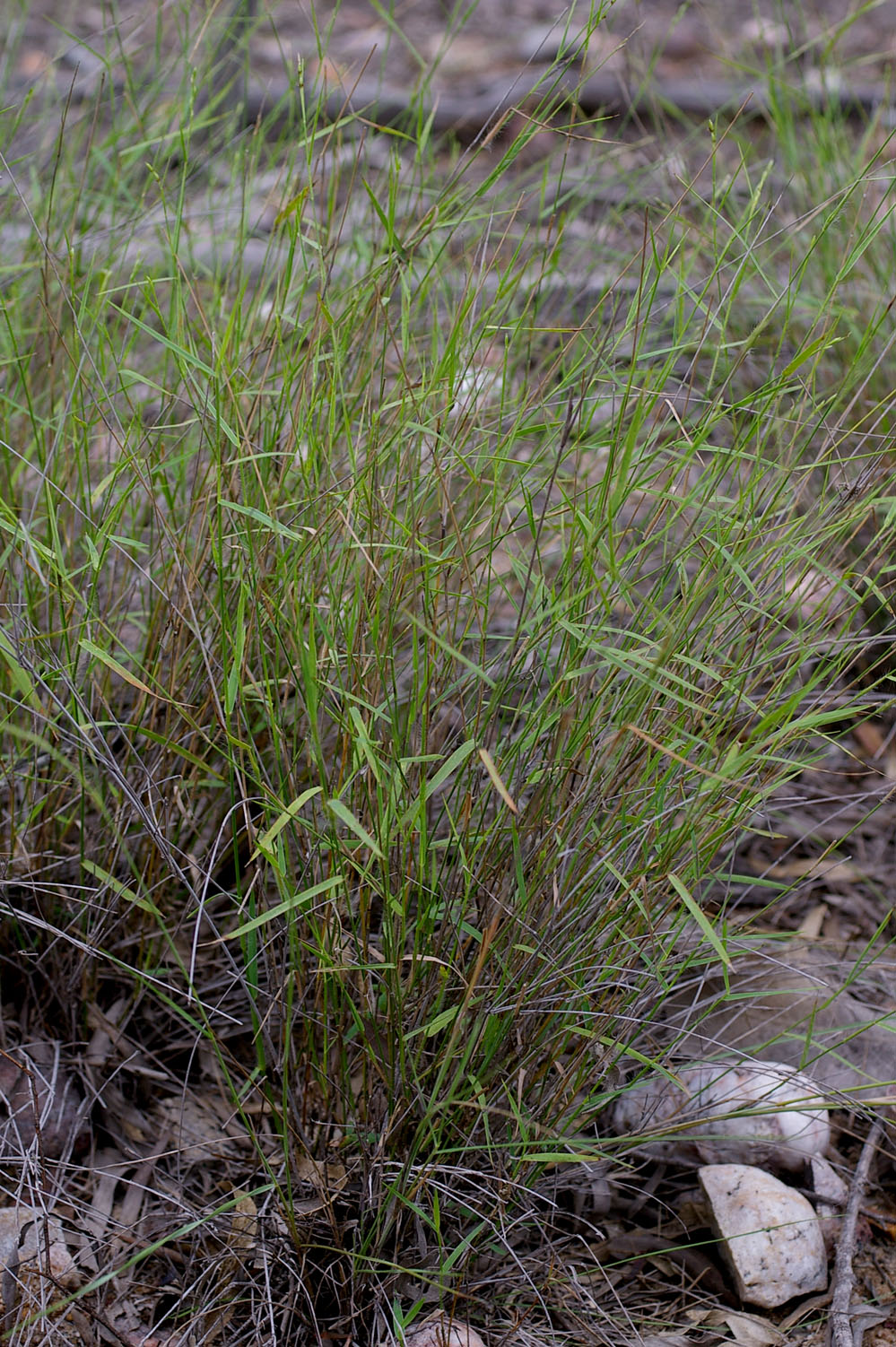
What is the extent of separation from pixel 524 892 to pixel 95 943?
458mm

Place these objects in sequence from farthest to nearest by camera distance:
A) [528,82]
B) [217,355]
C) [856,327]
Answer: [528,82]
[856,327]
[217,355]

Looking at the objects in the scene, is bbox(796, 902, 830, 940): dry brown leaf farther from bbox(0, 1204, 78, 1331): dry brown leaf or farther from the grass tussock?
bbox(0, 1204, 78, 1331): dry brown leaf

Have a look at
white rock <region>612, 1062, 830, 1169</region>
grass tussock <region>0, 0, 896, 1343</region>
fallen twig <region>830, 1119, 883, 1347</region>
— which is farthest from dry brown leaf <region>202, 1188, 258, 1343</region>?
fallen twig <region>830, 1119, 883, 1347</region>

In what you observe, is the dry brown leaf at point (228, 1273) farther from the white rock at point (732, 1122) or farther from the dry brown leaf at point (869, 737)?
the dry brown leaf at point (869, 737)

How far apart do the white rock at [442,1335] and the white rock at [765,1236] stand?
0.93 feet

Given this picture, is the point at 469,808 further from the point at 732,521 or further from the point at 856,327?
the point at 856,327

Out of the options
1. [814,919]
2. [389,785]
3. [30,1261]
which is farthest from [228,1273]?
[814,919]

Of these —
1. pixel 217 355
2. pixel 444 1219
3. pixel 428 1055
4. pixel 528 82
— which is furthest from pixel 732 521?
pixel 528 82

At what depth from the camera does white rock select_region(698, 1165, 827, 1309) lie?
46.0 inches

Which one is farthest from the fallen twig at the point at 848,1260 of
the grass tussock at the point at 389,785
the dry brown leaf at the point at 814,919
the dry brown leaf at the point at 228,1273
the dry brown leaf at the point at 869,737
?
the dry brown leaf at the point at 869,737

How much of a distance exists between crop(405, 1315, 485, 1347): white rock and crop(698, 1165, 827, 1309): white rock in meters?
0.28

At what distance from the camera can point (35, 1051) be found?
1.27 m

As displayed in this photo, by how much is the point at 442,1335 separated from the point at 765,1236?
14.4 inches

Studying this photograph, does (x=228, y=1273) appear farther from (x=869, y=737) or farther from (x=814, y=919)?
(x=869, y=737)
